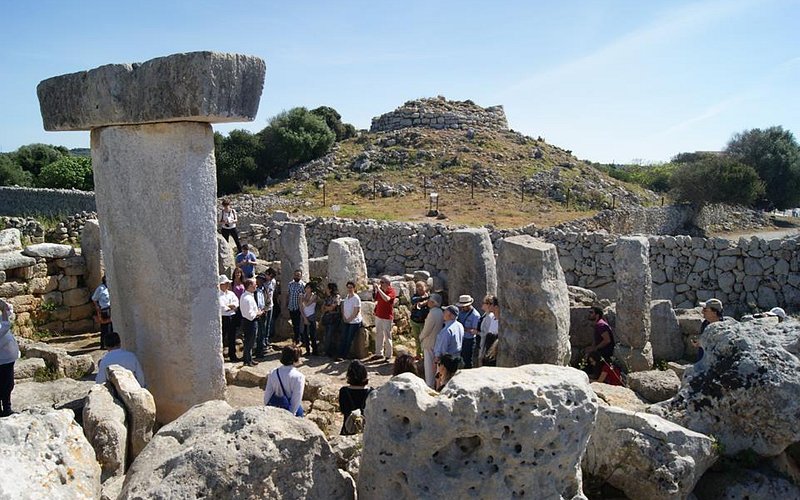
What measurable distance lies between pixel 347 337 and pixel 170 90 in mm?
5949

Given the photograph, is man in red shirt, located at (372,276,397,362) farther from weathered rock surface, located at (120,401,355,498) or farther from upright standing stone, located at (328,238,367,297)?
weathered rock surface, located at (120,401,355,498)

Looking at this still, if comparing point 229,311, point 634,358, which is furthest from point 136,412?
point 634,358

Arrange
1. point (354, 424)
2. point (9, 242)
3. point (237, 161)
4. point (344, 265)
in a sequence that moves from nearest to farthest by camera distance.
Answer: point (354, 424)
point (9, 242)
point (344, 265)
point (237, 161)

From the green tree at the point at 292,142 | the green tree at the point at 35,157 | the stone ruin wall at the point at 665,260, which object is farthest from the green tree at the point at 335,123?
the stone ruin wall at the point at 665,260

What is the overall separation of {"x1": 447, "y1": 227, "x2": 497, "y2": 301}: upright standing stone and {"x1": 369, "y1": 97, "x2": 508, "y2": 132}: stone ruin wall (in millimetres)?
32148

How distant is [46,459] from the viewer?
312 centimetres

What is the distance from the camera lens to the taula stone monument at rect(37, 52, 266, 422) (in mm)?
5273

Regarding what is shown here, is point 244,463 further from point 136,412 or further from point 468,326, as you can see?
point 468,326

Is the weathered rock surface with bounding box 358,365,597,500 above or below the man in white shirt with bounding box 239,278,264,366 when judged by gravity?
above

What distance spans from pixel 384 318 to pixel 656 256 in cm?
890

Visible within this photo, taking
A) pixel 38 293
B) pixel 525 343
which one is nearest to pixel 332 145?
pixel 38 293

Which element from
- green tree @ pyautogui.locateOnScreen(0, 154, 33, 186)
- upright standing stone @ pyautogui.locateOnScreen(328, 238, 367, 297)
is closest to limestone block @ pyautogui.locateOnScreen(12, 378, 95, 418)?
upright standing stone @ pyautogui.locateOnScreen(328, 238, 367, 297)

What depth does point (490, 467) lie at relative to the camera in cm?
347

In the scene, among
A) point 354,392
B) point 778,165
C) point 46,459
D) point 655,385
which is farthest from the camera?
point 778,165
